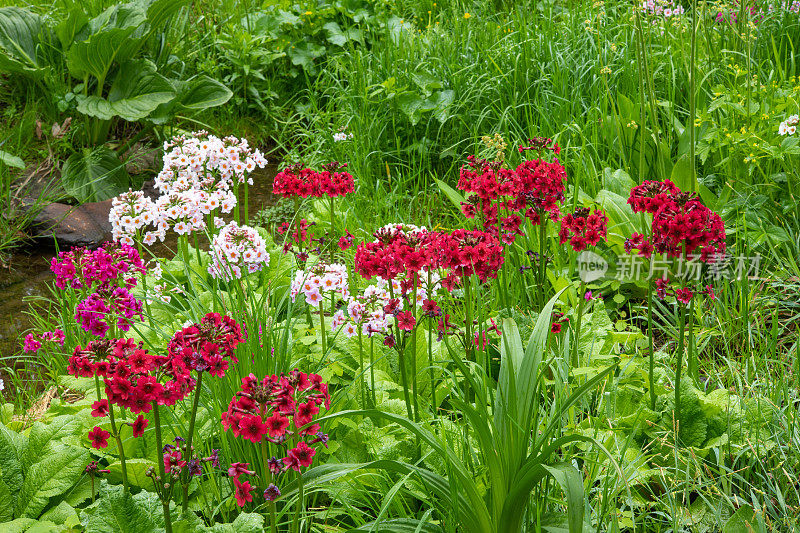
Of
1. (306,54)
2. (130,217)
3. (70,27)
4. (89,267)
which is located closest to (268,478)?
(89,267)

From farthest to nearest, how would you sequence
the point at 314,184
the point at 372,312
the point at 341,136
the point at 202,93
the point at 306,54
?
1. the point at 306,54
2. the point at 202,93
3. the point at 341,136
4. the point at 314,184
5. the point at 372,312

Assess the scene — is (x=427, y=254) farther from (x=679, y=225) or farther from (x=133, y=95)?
(x=133, y=95)

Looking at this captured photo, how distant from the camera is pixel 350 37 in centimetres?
560

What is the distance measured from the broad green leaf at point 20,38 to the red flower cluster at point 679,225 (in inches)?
166

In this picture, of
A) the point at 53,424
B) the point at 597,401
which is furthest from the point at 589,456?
the point at 53,424

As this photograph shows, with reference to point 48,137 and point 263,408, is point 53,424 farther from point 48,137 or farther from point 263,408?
point 48,137

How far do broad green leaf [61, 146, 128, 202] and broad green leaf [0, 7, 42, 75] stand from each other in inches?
24.3

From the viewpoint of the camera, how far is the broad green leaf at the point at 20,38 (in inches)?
191

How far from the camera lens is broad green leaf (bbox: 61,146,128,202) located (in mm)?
4895

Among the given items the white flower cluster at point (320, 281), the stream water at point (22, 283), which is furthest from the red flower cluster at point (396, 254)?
the stream water at point (22, 283)

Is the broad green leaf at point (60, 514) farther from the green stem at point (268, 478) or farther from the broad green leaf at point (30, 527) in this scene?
the green stem at point (268, 478)

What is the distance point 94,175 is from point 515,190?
140 inches

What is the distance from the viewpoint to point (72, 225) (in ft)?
15.2

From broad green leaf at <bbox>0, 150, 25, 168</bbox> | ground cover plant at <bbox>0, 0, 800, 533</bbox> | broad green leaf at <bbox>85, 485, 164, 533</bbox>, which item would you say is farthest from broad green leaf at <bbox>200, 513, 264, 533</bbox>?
broad green leaf at <bbox>0, 150, 25, 168</bbox>
